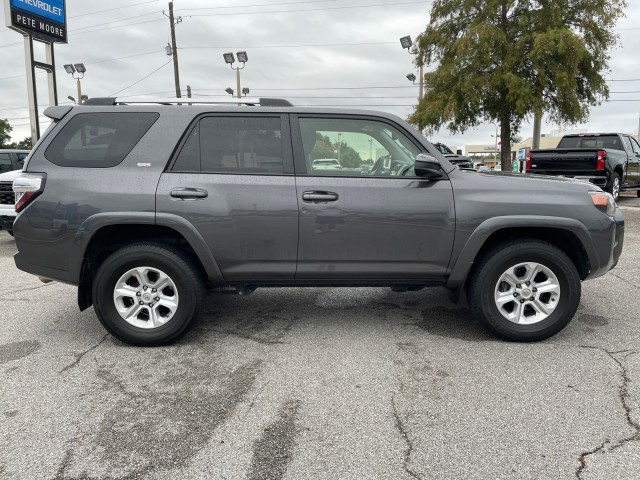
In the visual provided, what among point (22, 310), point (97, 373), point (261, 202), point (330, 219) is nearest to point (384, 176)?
point (330, 219)

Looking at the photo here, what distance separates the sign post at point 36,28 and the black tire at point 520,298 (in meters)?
15.3

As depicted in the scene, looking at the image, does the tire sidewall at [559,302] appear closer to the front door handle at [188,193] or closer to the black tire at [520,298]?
the black tire at [520,298]

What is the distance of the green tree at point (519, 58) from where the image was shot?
53.5 ft

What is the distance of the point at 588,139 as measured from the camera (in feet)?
46.1

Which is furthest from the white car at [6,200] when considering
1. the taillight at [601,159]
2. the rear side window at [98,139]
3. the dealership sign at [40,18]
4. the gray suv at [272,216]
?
the taillight at [601,159]

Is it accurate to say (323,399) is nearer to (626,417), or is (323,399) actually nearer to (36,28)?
(626,417)

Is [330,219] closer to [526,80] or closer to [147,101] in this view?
[147,101]

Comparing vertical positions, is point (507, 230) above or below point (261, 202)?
below

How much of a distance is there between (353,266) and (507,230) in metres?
1.25

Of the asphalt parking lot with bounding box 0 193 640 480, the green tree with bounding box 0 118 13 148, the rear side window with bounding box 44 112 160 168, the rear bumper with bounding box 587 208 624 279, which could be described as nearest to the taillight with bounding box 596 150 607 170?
the asphalt parking lot with bounding box 0 193 640 480

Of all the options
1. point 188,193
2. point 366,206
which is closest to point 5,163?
point 188,193

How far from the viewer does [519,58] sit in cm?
1659

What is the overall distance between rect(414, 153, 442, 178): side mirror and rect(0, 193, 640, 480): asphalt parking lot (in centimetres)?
131

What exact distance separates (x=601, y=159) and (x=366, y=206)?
10648 mm
